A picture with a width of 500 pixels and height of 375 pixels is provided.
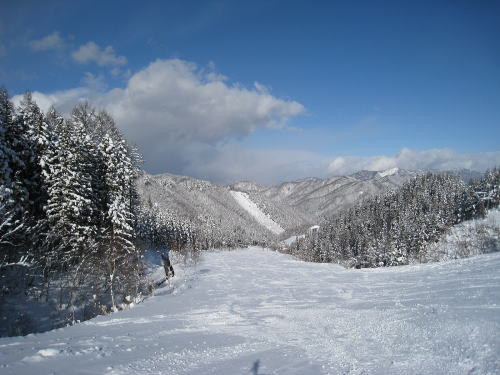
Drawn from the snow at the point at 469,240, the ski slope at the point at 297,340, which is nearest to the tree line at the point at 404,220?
the snow at the point at 469,240

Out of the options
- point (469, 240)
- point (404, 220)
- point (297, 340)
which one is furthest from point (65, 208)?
point (469, 240)

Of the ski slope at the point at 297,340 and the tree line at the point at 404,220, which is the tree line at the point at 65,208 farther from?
the tree line at the point at 404,220

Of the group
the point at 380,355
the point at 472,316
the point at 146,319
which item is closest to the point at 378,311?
the point at 472,316

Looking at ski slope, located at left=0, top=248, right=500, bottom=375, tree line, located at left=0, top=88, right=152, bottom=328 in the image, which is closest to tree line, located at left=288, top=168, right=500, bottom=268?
ski slope, located at left=0, top=248, right=500, bottom=375

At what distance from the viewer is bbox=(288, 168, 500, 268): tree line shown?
247 feet

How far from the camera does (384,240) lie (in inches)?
3135

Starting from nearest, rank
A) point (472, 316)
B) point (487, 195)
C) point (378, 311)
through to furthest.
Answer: point (472, 316) → point (378, 311) → point (487, 195)

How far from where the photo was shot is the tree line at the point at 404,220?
75188 mm

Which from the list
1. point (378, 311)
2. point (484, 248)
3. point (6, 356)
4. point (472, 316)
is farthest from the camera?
point (484, 248)

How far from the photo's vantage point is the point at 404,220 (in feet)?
267

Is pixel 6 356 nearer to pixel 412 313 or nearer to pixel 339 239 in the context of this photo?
pixel 412 313

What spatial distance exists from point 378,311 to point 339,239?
291ft

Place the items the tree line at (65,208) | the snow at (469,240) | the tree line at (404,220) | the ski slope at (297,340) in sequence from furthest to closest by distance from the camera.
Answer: the tree line at (404,220), the snow at (469,240), the tree line at (65,208), the ski slope at (297,340)

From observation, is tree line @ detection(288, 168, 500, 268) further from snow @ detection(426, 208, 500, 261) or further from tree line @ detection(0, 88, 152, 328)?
tree line @ detection(0, 88, 152, 328)
